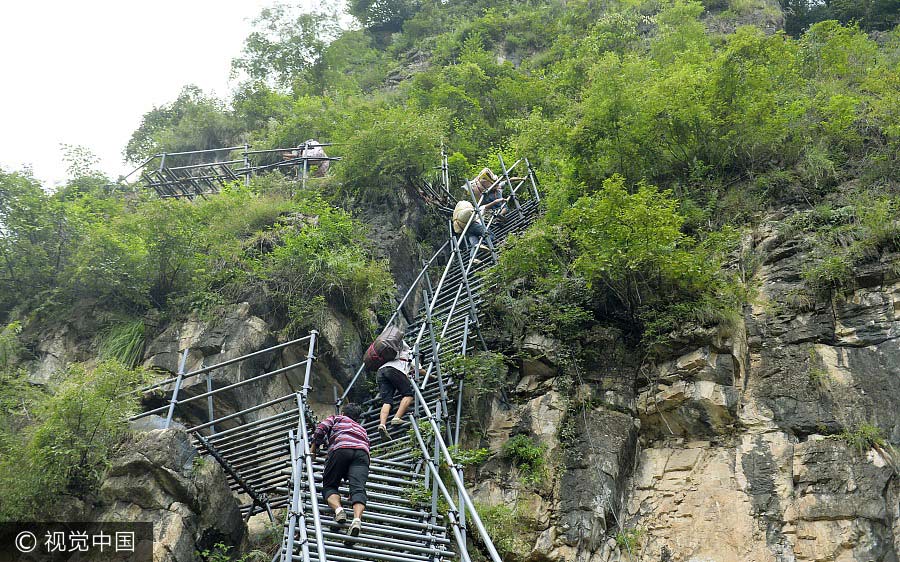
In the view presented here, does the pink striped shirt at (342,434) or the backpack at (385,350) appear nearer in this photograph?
the pink striped shirt at (342,434)

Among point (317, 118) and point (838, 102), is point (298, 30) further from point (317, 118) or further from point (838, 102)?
point (838, 102)

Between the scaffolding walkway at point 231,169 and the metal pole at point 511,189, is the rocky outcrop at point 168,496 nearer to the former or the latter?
the scaffolding walkway at point 231,169

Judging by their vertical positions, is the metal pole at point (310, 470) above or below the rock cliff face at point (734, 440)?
above

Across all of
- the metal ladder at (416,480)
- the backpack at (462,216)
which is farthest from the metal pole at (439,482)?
the backpack at (462,216)

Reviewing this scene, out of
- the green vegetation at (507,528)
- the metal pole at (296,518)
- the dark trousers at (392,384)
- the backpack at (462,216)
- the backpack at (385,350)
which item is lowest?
the green vegetation at (507,528)

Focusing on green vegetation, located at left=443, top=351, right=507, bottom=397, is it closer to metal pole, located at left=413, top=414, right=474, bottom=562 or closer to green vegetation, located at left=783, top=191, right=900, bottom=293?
metal pole, located at left=413, top=414, right=474, bottom=562

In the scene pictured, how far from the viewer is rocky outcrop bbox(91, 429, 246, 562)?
333 inches

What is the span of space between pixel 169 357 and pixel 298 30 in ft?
64.1

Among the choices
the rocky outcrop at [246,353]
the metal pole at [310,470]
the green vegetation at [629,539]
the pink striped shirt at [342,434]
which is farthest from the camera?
the rocky outcrop at [246,353]

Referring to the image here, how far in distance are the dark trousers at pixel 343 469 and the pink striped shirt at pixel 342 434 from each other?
0.06 metres

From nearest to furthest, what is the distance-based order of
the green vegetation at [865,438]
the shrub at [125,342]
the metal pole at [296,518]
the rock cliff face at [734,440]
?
1. the metal pole at [296,518]
2. the rock cliff face at [734,440]
3. the green vegetation at [865,438]
4. the shrub at [125,342]

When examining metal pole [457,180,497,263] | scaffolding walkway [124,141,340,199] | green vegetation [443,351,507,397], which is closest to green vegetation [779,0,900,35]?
metal pole [457,180,497,263]

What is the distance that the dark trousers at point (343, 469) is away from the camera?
24.3 feet

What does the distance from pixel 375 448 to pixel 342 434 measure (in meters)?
1.52
